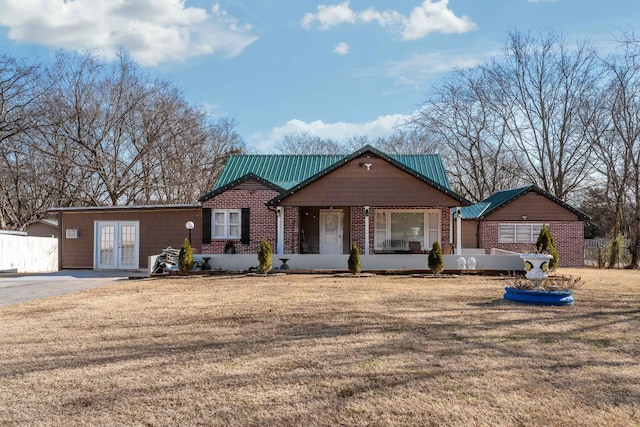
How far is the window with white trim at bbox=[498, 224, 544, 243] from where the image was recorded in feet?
76.7

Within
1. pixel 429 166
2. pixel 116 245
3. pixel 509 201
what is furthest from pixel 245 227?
pixel 509 201

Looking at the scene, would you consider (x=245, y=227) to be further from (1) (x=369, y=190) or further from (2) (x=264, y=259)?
(1) (x=369, y=190)

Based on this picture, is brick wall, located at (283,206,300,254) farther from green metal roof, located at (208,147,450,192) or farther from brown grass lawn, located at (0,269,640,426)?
brown grass lawn, located at (0,269,640,426)

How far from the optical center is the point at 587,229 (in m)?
39.6

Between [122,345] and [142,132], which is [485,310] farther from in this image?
[142,132]

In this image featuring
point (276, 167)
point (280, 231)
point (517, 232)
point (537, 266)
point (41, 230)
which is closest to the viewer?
point (537, 266)

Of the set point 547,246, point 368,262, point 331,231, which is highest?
point 331,231

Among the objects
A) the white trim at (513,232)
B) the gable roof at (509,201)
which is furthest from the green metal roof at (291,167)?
the white trim at (513,232)

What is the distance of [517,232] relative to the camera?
23500 millimetres

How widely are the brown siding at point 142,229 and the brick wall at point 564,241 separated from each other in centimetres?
1366

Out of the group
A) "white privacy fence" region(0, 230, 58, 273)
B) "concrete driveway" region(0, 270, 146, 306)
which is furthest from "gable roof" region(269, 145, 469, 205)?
"white privacy fence" region(0, 230, 58, 273)

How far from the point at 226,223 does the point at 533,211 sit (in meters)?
14.5

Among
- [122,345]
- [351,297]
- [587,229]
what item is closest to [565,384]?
[122,345]

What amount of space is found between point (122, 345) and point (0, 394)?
6.02 feet
